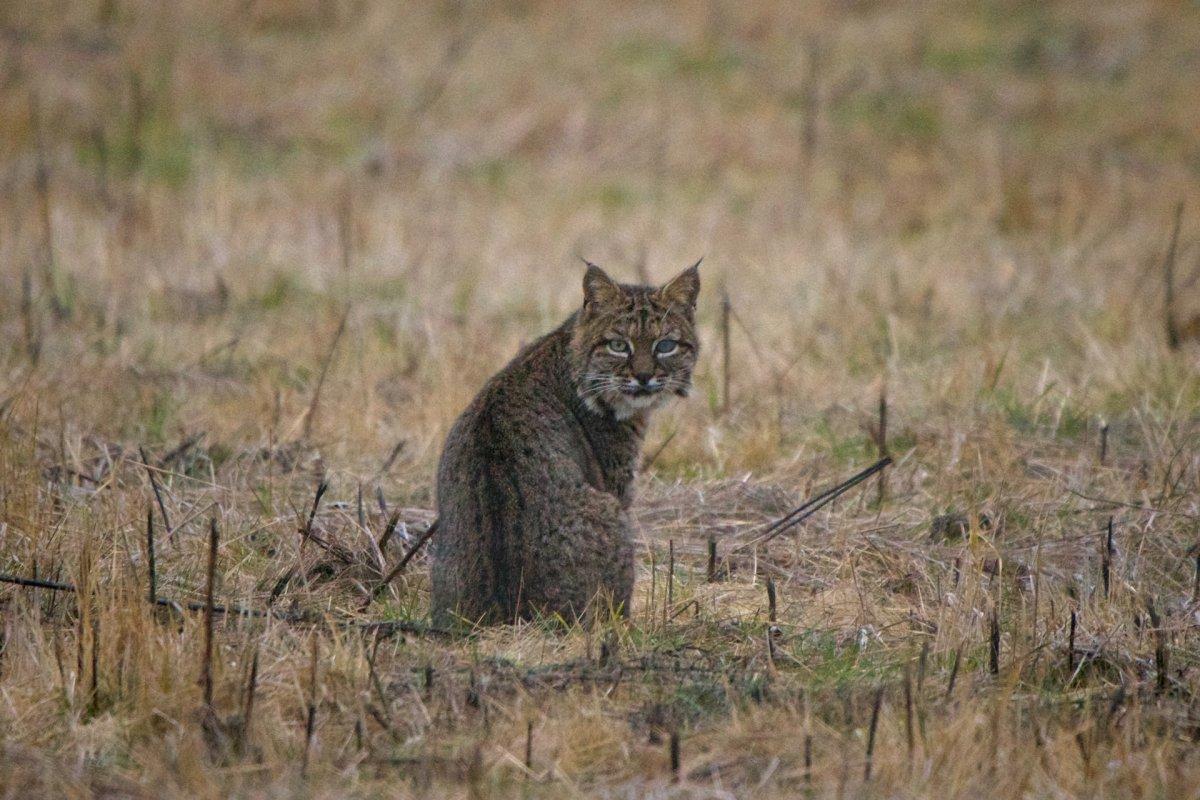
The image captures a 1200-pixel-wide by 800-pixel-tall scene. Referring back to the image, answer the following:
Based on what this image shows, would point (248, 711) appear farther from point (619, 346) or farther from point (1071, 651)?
point (1071, 651)

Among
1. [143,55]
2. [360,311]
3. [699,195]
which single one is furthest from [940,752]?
[143,55]

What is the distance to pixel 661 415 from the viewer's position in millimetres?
6109

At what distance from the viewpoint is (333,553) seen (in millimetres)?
4309

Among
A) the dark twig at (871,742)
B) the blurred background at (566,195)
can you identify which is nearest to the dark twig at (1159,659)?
the dark twig at (871,742)

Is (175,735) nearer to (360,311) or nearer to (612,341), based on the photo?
(612,341)

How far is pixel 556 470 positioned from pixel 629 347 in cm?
66

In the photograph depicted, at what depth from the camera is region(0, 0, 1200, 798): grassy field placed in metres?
3.23

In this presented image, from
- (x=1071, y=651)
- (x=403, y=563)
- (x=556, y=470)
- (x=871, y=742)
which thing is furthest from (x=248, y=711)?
(x=1071, y=651)

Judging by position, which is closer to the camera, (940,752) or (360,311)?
(940,752)

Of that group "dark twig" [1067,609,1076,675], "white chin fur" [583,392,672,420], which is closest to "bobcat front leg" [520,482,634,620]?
"white chin fur" [583,392,672,420]

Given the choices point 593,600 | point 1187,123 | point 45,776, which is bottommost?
point 45,776

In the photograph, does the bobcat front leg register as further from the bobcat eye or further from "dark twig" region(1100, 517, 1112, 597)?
"dark twig" region(1100, 517, 1112, 597)

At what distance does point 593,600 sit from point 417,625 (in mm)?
485

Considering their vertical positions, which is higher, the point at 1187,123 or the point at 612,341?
the point at 1187,123
